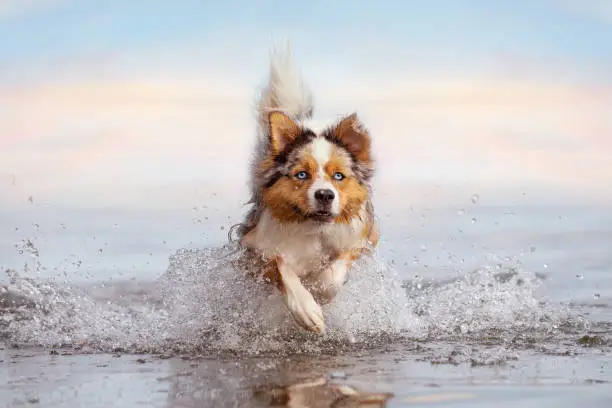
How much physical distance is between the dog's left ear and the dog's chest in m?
0.49

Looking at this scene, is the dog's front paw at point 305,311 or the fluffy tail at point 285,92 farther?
the fluffy tail at point 285,92

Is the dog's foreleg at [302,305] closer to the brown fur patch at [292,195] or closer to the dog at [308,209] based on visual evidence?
the dog at [308,209]

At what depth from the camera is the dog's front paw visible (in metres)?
6.84

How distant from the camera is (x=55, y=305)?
9.27 meters

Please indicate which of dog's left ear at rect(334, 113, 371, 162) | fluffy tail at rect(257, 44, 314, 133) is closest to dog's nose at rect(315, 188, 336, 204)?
dog's left ear at rect(334, 113, 371, 162)

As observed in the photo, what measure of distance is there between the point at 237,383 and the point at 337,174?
1941 mm

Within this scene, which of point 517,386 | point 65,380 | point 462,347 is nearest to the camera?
point 517,386

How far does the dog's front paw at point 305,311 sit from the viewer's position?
6.84m

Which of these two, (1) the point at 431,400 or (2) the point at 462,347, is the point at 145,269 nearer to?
(2) the point at 462,347

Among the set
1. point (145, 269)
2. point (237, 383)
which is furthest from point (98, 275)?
point (237, 383)

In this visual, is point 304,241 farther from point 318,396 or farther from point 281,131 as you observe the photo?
point 318,396

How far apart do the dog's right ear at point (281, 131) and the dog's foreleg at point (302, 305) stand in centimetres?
91

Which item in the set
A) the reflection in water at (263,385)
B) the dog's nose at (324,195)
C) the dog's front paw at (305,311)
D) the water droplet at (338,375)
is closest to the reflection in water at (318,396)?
the reflection in water at (263,385)

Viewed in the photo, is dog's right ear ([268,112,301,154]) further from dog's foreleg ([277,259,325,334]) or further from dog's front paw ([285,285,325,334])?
dog's front paw ([285,285,325,334])
